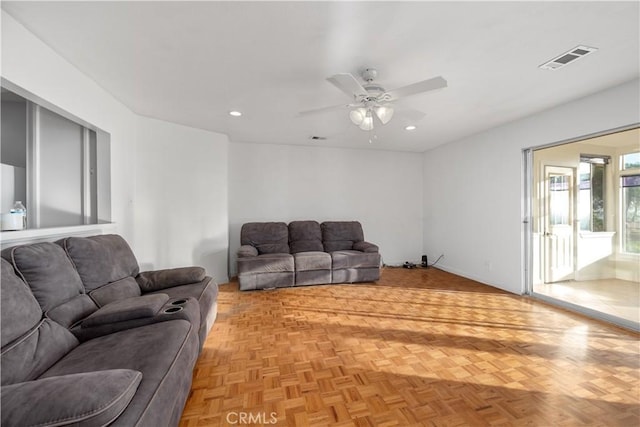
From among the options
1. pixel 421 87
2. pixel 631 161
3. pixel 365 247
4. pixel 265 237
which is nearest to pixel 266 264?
pixel 265 237

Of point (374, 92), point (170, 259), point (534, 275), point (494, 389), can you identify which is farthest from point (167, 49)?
point (534, 275)

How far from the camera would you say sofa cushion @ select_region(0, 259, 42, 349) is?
119cm

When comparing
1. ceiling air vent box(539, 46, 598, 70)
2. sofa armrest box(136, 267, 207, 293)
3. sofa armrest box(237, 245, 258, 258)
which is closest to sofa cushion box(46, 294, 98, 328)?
sofa armrest box(136, 267, 207, 293)

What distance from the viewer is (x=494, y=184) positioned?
4.09 m

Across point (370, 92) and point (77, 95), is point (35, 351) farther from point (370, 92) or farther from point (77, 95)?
point (370, 92)

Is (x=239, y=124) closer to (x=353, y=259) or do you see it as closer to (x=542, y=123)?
(x=353, y=259)

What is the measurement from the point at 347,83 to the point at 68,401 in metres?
2.17

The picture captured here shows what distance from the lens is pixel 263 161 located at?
197 inches

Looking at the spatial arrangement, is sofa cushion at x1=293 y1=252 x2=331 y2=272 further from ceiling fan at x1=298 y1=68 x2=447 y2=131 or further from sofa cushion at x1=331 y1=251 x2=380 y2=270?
ceiling fan at x1=298 y1=68 x2=447 y2=131

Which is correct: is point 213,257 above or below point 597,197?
below

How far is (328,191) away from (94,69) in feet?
12.5

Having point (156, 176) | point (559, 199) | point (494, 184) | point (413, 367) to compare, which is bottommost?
point (413, 367)

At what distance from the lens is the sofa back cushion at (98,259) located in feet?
6.18

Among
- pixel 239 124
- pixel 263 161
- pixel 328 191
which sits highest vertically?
pixel 239 124
